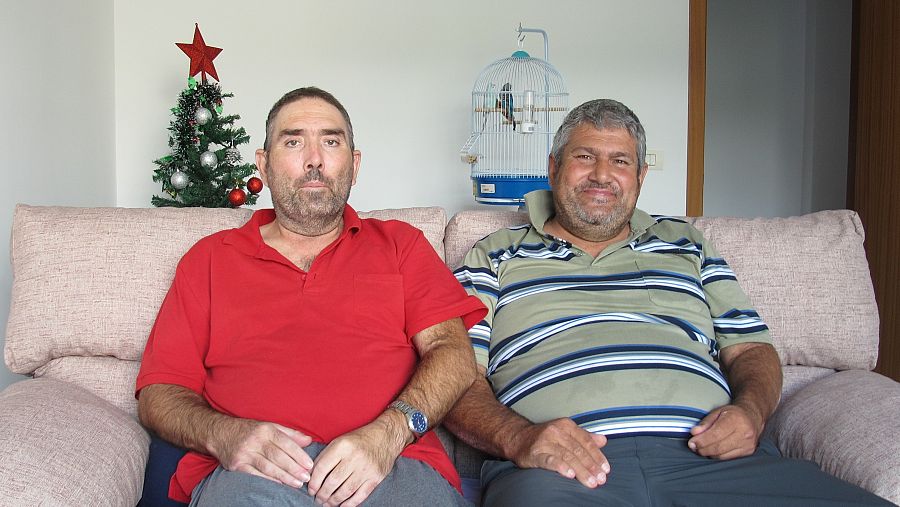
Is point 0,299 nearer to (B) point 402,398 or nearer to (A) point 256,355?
(A) point 256,355

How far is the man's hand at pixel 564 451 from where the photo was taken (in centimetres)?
137

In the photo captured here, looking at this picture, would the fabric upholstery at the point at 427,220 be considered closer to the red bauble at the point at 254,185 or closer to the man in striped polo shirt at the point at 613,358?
the man in striped polo shirt at the point at 613,358

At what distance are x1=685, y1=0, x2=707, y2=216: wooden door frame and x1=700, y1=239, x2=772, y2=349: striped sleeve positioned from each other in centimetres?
212

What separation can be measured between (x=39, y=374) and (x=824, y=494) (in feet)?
5.25

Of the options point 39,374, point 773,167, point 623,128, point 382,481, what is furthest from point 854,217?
point 773,167

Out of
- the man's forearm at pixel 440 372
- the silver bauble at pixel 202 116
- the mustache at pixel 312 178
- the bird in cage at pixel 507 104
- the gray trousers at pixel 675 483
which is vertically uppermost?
the bird in cage at pixel 507 104

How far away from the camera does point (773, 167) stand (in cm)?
552

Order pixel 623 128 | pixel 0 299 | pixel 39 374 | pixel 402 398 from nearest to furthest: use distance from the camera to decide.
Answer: pixel 402 398 < pixel 39 374 < pixel 623 128 < pixel 0 299

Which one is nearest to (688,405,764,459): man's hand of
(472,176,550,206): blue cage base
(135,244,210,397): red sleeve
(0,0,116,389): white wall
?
(135,244,210,397): red sleeve

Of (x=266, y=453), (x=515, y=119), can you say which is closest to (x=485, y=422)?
(x=266, y=453)

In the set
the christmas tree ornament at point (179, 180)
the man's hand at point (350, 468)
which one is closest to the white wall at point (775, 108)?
the christmas tree ornament at point (179, 180)

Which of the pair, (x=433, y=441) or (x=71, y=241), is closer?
(x=433, y=441)

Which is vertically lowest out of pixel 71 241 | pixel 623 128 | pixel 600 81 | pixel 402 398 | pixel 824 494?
pixel 824 494

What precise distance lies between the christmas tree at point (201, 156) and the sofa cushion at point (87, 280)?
141 cm
